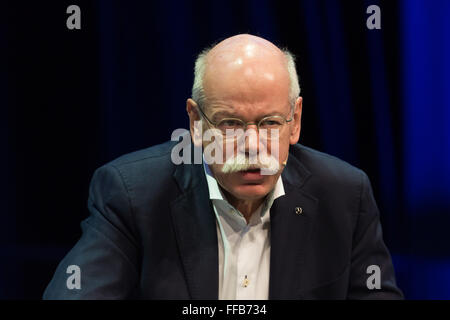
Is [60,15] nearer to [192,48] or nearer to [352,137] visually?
[192,48]

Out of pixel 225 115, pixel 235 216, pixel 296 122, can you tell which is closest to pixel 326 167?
pixel 296 122

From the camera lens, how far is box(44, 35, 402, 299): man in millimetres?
1490

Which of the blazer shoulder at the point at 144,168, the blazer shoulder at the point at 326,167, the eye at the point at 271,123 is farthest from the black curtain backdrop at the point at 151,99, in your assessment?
the eye at the point at 271,123

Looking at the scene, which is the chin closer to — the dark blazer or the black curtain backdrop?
the dark blazer

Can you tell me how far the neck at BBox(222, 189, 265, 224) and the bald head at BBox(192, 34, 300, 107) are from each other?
289mm

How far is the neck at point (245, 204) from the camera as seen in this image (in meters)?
1.68

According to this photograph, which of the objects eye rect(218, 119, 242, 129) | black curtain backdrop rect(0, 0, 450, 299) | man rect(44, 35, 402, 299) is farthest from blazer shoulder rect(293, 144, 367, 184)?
black curtain backdrop rect(0, 0, 450, 299)

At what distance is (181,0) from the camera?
90.2 inches

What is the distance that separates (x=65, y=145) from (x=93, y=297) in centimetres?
103

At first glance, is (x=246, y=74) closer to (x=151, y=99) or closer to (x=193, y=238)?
(x=193, y=238)

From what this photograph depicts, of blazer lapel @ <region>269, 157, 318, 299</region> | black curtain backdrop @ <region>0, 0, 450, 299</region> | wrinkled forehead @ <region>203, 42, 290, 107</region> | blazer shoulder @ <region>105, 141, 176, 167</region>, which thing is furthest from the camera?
black curtain backdrop @ <region>0, 0, 450, 299</region>

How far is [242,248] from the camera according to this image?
→ 163 centimetres

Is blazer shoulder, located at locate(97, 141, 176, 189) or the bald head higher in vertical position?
the bald head

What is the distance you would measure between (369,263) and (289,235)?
0.83 feet
